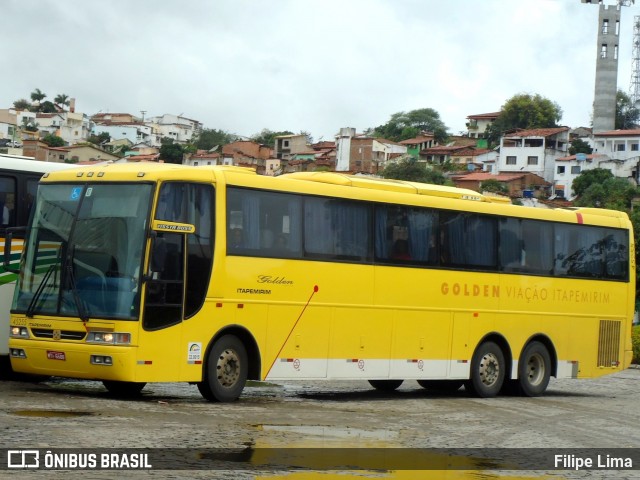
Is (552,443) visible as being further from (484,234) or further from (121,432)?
(484,234)

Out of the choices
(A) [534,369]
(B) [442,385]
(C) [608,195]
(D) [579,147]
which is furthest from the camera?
(D) [579,147]

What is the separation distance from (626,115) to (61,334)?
153827 mm

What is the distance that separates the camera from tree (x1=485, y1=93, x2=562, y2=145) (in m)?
Result: 148

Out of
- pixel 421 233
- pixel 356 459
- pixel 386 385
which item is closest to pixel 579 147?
pixel 386 385

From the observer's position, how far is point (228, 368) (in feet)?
55.2

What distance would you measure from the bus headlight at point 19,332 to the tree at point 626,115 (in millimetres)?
151127

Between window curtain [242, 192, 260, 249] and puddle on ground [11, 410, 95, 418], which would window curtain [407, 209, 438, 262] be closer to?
window curtain [242, 192, 260, 249]

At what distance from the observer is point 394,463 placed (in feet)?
38.1

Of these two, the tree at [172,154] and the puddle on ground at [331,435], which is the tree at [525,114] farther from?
the puddle on ground at [331,435]

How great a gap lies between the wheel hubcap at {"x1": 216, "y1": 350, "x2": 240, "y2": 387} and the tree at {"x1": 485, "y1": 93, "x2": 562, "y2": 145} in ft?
436

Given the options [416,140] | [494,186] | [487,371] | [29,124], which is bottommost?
[487,371]

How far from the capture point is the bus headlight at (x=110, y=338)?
15.5 m

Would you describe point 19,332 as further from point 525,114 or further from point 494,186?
point 525,114

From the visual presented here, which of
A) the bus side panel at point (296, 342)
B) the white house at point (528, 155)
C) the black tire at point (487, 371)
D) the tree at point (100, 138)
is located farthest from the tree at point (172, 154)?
the bus side panel at point (296, 342)
